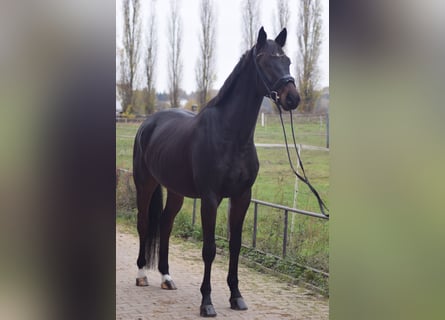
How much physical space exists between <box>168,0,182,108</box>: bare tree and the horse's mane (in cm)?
20

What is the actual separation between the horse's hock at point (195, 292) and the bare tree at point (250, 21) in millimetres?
1125

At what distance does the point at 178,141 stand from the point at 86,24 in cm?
144

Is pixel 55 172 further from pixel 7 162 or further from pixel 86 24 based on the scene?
pixel 86 24

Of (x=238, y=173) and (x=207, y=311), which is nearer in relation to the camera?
(x=207, y=311)

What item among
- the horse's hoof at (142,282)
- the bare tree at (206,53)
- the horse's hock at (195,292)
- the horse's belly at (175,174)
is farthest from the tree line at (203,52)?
the horse's hoof at (142,282)

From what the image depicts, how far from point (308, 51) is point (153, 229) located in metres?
1.28

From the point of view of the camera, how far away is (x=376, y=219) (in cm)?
191

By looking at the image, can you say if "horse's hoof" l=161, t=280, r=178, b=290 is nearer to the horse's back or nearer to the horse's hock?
the horse's hock

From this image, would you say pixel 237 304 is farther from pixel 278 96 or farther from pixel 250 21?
pixel 250 21

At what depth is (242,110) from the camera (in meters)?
2.78

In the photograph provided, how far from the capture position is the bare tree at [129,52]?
101 inches

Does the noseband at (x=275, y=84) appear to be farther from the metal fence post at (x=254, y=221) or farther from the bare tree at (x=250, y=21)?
the metal fence post at (x=254, y=221)

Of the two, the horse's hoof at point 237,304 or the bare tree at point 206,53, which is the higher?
the bare tree at point 206,53

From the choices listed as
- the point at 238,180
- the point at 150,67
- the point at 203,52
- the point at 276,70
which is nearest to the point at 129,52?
the point at 150,67
